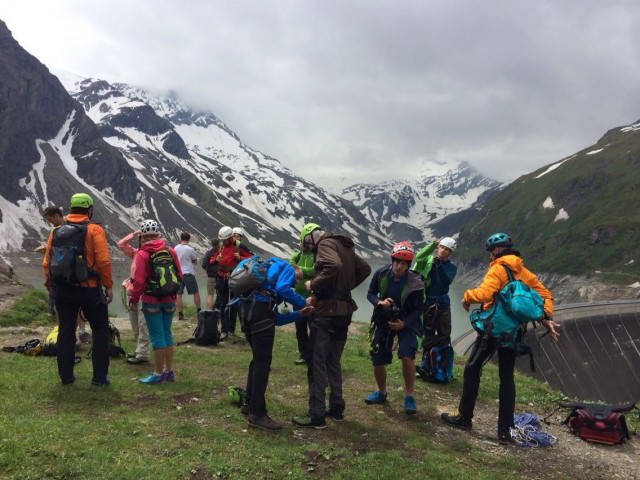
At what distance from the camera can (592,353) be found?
43.5 metres

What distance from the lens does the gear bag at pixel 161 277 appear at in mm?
8711

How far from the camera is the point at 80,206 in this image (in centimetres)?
820

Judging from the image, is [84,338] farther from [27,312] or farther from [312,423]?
[312,423]

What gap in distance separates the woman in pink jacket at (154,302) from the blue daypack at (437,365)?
5943 millimetres

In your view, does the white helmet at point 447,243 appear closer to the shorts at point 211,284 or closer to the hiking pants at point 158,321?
the hiking pants at point 158,321

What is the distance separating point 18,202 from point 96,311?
166 metres

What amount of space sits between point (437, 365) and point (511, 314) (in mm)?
4375

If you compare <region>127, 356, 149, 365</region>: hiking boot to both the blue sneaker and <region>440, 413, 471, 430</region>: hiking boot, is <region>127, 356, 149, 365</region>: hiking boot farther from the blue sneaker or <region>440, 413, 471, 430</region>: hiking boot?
<region>440, 413, 471, 430</region>: hiking boot

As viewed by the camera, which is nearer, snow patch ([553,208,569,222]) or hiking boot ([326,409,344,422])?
hiking boot ([326,409,344,422])

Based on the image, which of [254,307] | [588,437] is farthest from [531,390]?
[254,307]

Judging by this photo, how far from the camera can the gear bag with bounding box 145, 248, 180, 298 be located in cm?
871

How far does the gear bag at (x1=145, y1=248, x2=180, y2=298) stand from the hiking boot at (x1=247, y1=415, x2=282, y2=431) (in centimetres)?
302

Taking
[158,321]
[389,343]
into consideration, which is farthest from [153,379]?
[389,343]

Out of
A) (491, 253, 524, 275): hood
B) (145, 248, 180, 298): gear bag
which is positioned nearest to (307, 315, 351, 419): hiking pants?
(491, 253, 524, 275): hood
